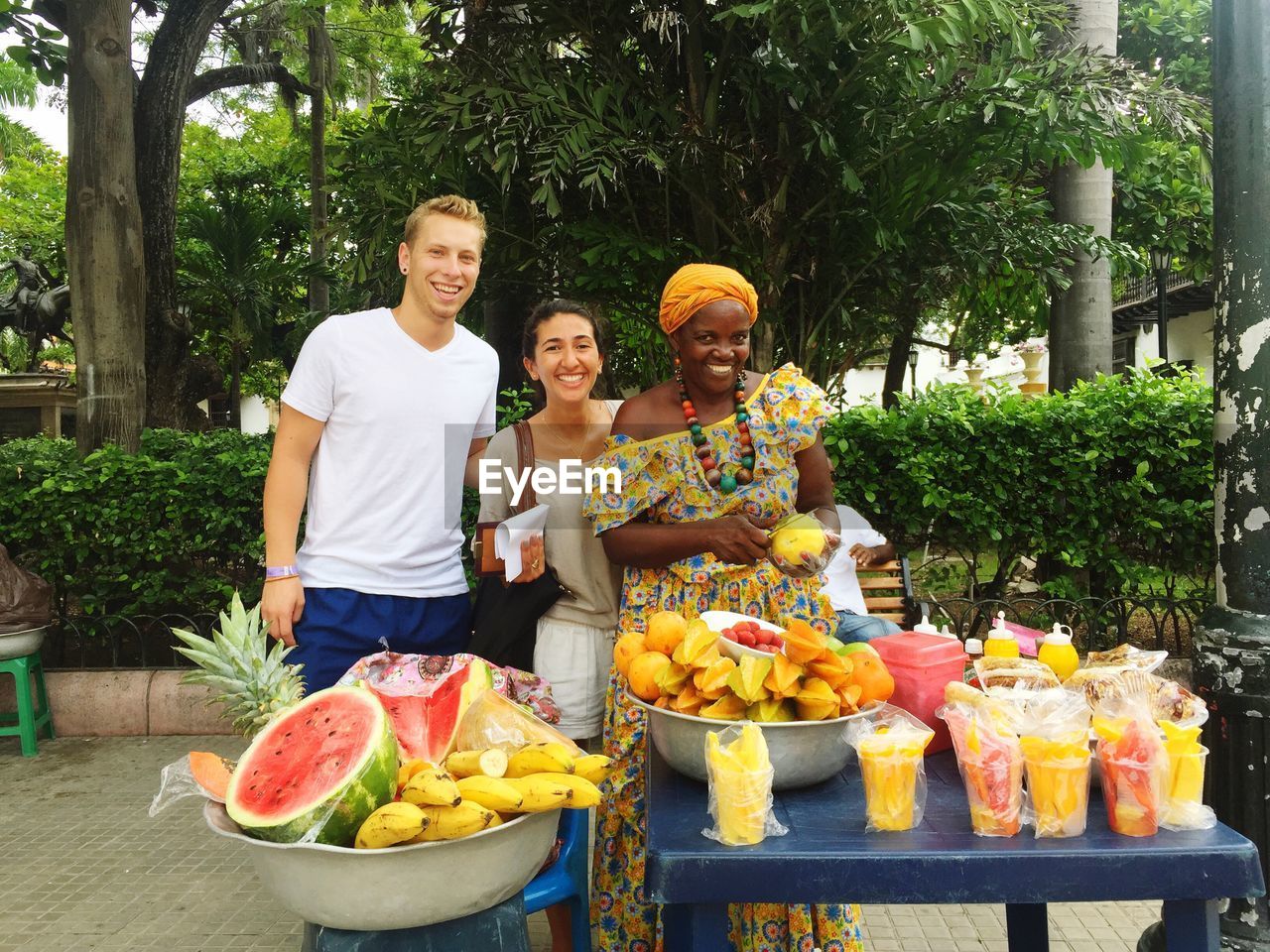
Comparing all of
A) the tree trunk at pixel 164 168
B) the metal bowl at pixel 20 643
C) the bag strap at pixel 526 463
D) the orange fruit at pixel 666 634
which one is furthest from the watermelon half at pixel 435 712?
the tree trunk at pixel 164 168

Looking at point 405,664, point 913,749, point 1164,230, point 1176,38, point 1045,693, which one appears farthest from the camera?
point 1176,38

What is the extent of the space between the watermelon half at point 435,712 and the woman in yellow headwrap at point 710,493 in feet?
1.89

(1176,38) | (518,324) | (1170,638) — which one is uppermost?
(1176,38)

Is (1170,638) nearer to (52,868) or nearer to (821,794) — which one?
(821,794)

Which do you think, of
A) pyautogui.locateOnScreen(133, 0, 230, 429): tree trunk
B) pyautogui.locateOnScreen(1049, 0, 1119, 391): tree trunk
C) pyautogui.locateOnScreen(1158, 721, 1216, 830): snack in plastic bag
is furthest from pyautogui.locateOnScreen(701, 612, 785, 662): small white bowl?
pyautogui.locateOnScreen(133, 0, 230, 429): tree trunk

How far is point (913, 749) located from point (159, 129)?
8738 millimetres

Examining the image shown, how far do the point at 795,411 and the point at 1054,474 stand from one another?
11.2ft

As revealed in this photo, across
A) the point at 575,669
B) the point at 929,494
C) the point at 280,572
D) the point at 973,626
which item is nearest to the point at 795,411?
the point at 575,669

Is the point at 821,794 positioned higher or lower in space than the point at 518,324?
lower

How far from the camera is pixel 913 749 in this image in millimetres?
1819

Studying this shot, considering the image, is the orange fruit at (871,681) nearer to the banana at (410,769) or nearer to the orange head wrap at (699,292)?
the banana at (410,769)

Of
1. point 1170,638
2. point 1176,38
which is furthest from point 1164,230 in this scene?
point 1170,638

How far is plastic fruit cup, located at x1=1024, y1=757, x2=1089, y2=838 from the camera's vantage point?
5.76 ft

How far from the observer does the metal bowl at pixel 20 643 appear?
522cm
